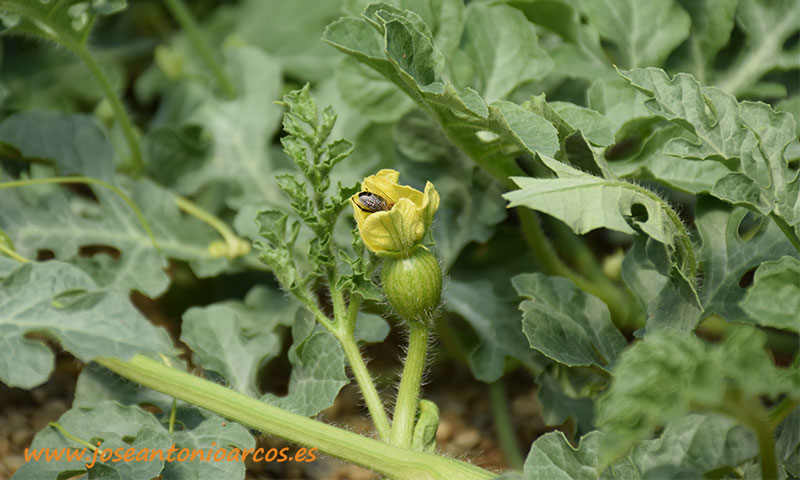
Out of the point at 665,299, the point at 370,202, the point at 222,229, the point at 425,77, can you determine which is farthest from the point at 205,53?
the point at 665,299

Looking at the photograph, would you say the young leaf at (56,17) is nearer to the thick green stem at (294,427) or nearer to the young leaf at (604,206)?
the thick green stem at (294,427)

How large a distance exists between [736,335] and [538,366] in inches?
25.3

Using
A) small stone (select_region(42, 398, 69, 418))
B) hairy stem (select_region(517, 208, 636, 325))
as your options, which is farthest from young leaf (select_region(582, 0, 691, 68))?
small stone (select_region(42, 398, 69, 418))

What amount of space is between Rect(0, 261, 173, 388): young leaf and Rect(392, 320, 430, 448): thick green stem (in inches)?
13.9

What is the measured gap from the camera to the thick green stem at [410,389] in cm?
122

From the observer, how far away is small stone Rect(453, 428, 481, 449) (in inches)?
66.8

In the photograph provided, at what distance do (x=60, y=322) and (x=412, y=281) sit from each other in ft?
1.75

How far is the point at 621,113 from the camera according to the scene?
1.45 metres

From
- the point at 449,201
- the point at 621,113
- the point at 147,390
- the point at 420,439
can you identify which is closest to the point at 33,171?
the point at 147,390

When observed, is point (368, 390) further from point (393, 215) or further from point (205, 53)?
point (205, 53)

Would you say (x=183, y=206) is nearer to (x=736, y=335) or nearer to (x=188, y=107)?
(x=188, y=107)

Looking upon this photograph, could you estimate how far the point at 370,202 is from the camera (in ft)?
3.77

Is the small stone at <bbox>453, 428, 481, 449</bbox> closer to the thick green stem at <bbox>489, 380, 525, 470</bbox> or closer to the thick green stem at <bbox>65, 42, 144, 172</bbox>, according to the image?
the thick green stem at <bbox>489, 380, 525, 470</bbox>

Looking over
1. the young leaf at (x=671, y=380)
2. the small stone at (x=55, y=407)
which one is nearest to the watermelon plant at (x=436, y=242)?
the young leaf at (x=671, y=380)
